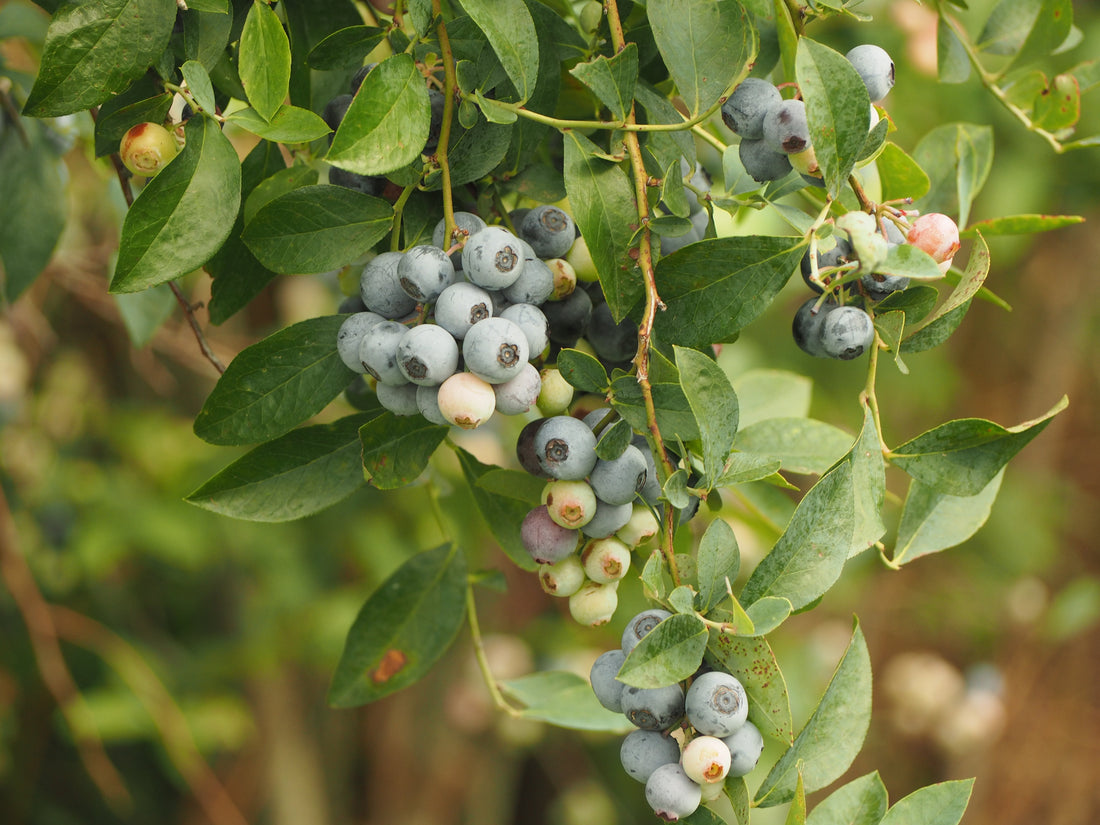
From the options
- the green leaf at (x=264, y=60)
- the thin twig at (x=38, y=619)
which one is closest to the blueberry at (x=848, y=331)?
the green leaf at (x=264, y=60)

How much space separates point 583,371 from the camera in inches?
19.6

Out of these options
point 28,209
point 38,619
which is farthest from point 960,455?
point 38,619

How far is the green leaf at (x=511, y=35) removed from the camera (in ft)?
1.55

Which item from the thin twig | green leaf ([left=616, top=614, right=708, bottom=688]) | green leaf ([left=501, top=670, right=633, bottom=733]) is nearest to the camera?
green leaf ([left=616, top=614, right=708, bottom=688])

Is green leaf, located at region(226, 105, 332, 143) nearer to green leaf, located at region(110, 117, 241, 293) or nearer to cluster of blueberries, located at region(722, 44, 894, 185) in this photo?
green leaf, located at region(110, 117, 241, 293)

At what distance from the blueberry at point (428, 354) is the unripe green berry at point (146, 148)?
0.63ft

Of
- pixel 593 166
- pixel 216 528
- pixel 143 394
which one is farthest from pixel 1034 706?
pixel 593 166

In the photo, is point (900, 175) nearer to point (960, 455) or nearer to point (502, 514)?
point (960, 455)

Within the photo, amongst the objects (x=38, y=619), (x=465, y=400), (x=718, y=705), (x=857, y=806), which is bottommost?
(x=38, y=619)

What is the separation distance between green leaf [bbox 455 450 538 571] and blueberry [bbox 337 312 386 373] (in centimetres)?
14

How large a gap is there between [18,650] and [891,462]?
219cm

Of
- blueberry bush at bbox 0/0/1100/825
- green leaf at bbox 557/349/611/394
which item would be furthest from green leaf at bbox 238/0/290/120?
green leaf at bbox 557/349/611/394

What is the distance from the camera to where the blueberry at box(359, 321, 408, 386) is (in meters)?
0.50

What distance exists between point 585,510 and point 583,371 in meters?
0.08
